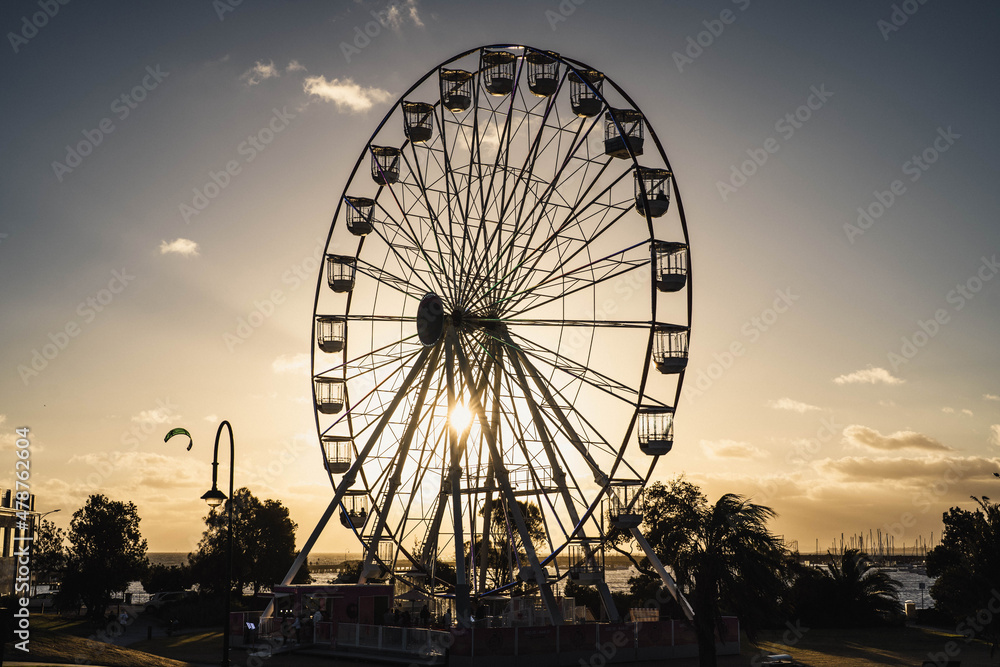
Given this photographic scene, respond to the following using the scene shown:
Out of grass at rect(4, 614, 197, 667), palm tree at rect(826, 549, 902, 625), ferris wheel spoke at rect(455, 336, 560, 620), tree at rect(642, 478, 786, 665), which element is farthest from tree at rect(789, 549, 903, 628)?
grass at rect(4, 614, 197, 667)

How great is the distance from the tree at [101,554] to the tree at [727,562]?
38958mm

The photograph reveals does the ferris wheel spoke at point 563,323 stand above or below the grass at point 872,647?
above

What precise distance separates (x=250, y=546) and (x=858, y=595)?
4125 centimetres

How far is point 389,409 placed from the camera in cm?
3303

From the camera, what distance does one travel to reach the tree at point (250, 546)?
6478 cm

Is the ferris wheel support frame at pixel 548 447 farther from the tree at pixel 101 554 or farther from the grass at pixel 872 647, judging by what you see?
the tree at pixel 101 554

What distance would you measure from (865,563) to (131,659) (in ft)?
119

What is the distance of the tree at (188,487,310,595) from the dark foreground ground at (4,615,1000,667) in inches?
787

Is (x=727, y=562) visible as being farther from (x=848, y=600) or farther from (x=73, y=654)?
(x=848, y=600)

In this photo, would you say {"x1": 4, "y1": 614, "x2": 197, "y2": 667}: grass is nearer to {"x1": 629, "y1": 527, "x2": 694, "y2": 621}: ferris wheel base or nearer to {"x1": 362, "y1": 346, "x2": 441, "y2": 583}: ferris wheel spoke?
{"x1": 362, "y1": 346, "x2": 441, "y2": 583}: ferris wheel spoke

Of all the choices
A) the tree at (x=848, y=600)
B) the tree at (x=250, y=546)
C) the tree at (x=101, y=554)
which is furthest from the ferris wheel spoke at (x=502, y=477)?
the tree at (x=250, y=546)

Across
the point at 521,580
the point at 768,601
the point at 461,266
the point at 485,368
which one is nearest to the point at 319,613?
the point at 521,580

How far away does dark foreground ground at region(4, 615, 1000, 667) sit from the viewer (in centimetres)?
2242

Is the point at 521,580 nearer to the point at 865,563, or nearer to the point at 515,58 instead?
the point at 515,58
